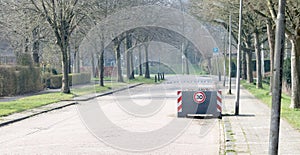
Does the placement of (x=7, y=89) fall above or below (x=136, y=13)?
below

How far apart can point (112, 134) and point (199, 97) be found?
558 centimetres

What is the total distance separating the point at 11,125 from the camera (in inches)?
627

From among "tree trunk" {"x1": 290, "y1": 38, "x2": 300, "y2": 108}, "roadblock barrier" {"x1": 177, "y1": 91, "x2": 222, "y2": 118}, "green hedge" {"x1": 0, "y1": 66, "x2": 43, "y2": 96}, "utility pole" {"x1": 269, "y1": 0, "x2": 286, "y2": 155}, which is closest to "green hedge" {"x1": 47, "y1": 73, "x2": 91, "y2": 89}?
"green hedge" {"x1": 0, "y1": 66, "x2": 43, "y2": 96}

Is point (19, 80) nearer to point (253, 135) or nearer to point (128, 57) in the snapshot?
point (253, 135)

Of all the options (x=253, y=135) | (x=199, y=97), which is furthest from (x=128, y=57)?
(x=253, y=135)

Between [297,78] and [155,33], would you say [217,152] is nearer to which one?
[297,78]

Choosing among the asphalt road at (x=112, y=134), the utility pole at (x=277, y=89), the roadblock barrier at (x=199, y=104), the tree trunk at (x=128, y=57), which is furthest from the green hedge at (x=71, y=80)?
the utility pole at (x=277, y=89)

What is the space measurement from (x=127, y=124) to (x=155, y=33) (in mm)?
31467

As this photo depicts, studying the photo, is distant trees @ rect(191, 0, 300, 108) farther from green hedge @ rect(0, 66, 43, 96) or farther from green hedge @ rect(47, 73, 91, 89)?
green hedge @ rect(47, 73, 91, 89)

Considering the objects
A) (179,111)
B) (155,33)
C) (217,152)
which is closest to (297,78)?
(179,111)

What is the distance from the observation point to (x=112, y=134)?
13.0 m

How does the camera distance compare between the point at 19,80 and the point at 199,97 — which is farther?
the point at 19,80

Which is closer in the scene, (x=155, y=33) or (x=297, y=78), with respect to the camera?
(x=297, y=78)

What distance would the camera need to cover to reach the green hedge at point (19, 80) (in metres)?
29.5
